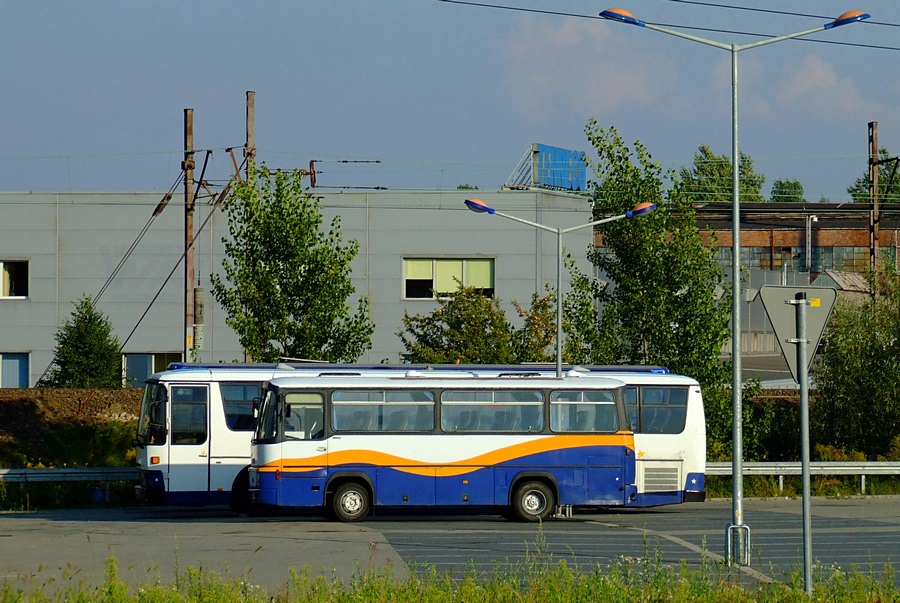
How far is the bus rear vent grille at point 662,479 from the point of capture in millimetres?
24922

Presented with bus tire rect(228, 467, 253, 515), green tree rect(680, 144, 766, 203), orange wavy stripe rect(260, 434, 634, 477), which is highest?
Answer: green tree rect(680, 144, 766, 203)

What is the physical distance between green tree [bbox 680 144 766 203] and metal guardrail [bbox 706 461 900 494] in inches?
2881

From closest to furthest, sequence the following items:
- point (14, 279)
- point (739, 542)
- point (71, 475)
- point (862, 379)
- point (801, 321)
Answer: point (801, 321) → point (739, 542) → point (71, 475) → point (862, 379) → point (14, 279)

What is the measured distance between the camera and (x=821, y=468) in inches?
1142

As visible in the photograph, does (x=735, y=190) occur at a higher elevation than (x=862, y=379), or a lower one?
higher

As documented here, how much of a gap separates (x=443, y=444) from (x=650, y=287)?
9.74 metres

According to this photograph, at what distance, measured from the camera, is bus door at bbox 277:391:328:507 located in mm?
22781

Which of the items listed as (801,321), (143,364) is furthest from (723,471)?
(143,364)

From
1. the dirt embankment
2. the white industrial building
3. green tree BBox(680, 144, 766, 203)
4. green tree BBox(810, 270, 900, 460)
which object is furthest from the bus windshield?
green tree BBox(680, 144, 766, 203)

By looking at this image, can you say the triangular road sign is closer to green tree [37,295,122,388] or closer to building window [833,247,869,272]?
green tree [37,295,122,388]

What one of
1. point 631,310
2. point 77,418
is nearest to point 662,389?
point 631,310

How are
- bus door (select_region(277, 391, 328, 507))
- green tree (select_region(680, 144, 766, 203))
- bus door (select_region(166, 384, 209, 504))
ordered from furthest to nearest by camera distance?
green tree (select_region(680, 144, 766, 203))
bus door (select_region(166, 384, 209, 504))
bus door (select_region(277, 391, 328, 507))

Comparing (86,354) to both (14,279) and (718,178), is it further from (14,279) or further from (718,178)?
(718,178)

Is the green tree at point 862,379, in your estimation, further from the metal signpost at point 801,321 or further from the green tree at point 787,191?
the green tree at point 787,191
